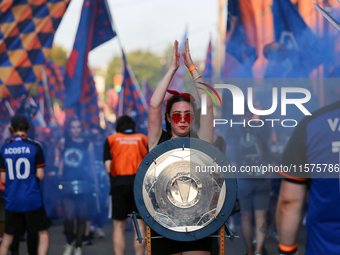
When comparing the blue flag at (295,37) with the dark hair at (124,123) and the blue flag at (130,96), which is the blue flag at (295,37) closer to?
the dark hair at (124,123)

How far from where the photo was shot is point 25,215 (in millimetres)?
5062

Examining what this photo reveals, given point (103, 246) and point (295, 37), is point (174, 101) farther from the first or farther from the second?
point (103, 246)

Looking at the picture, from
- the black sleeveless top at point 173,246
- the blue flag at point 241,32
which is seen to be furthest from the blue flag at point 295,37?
the black sleeveless top at point 173,246

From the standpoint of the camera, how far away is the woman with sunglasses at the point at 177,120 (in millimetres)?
2930

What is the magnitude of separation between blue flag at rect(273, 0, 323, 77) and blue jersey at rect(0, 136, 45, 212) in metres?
3.27

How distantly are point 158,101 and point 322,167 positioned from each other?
136cm

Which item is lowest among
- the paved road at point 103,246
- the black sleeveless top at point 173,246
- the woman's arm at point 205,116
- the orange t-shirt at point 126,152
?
the paved road at point 103,246

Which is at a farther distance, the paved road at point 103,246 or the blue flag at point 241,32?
the blue flag at point 241,32

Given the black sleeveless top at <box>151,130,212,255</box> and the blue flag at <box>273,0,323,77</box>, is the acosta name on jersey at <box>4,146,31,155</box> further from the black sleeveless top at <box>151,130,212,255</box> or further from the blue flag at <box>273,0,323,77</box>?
the blue flag at <box>273,0,323,77</box>

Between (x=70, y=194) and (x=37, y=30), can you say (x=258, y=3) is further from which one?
(x=70, y=194)

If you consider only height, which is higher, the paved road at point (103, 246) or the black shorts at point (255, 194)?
the black shorts at point (255, 194)

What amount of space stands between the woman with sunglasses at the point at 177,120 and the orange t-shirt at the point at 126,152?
86.0 inches

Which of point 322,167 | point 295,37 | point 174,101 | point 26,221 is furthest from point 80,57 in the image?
point 322,167

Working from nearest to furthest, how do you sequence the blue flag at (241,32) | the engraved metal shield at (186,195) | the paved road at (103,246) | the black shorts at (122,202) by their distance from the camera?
the engraved metal shield at (186,195), the black shorts at (122,202), the paved road at (103,246), the blue flag at (241,32)
